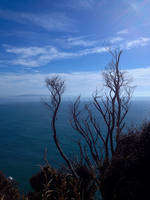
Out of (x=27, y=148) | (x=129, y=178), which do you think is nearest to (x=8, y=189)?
(x=129, y=178)

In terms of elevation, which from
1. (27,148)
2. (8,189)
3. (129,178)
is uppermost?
(129,178)

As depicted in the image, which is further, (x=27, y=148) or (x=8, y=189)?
(x=27, y=148)

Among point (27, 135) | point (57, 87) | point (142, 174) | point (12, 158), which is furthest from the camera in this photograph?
point (27, 135)

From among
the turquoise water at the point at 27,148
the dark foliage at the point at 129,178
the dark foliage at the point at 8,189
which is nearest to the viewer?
the dark foliage at the point at 129,178

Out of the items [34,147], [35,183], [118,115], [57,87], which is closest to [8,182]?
[35,183]

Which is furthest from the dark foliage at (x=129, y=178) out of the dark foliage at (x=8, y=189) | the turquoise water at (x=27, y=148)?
the turquoise water at (x=27, y=148)

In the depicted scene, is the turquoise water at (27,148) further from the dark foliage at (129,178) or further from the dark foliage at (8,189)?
the dark foliage at (129,178)

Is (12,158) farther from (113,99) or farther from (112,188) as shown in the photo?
(112,188)

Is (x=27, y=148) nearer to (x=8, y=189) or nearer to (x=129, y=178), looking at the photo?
(x=8, y=189)

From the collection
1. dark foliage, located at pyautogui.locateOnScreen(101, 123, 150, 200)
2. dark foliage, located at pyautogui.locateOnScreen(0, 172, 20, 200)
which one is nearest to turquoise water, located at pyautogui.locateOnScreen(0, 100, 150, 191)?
dark foliage, located at pyautogui.locateOnScreen(0, 172, 20, 200)

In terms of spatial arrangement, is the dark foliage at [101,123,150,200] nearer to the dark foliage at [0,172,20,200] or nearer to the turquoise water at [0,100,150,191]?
the dark foliage at [0,172,20,200]

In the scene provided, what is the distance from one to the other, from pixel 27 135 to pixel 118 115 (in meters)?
42.8

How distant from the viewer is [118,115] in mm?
6305

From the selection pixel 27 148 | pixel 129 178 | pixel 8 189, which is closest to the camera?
pixel 129 178
